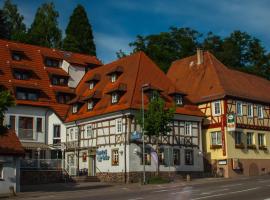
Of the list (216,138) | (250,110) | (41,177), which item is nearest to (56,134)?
(41,177)

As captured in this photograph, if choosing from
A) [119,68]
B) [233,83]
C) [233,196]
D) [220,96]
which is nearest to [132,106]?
[119,68]

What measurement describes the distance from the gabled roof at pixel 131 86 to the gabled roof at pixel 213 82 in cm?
311

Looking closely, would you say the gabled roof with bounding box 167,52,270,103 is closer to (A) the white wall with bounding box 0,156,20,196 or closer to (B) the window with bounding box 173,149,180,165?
(B) the window with bounding box 173,149,180,165

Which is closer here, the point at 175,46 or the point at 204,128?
the point at 204,128

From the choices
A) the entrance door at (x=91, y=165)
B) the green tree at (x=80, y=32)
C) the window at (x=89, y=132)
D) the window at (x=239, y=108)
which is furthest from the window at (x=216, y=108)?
the green tree at (x=80, y=32)

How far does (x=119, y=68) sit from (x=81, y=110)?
5.95 m

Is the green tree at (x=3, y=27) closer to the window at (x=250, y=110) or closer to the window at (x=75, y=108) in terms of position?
the window at (x=75, y=108)

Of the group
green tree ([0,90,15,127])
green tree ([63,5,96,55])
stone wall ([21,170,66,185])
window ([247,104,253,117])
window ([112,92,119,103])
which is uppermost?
green tree ([63,5,96,55])

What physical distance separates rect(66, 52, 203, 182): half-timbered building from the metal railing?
2.88 metres

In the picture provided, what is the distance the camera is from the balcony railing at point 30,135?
169 ft

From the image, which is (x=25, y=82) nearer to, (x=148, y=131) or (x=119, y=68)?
(x=119, y=68)

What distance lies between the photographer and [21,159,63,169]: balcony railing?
45.6m

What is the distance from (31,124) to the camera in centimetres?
5269

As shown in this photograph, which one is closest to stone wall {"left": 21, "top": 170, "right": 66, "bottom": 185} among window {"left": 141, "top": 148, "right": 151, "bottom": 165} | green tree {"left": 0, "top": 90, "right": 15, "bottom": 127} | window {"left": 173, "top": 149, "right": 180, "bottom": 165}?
window {"left": 141, "top": 148, "right": 151, "bottom": 165}
